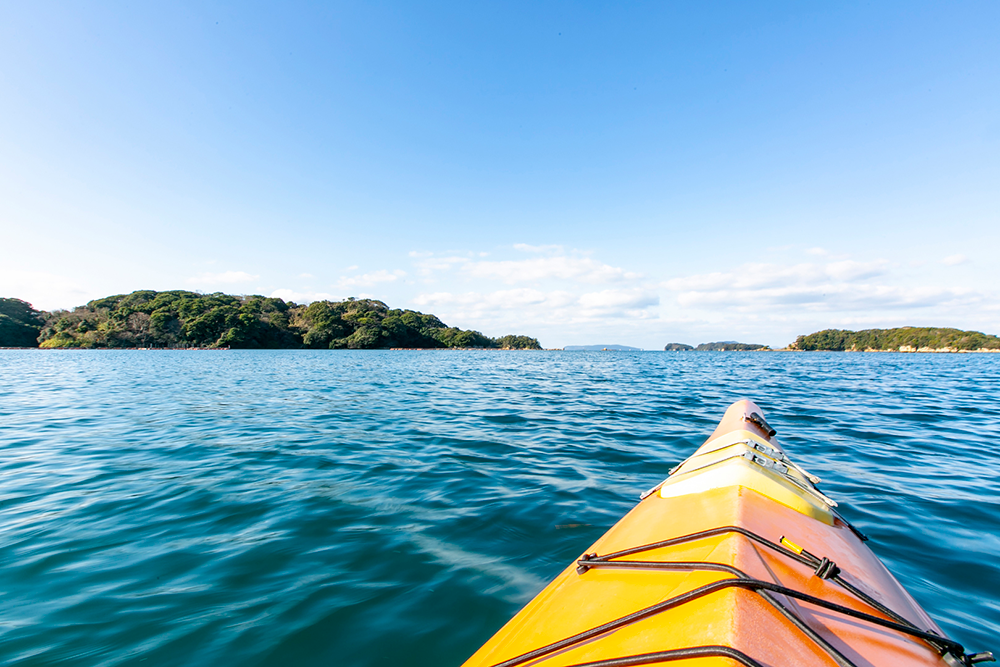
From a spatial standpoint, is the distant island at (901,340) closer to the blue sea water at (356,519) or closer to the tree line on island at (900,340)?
the tree line on island at (900,340)

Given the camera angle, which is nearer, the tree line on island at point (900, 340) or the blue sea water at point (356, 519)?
the blue sea water at point (356, 519)

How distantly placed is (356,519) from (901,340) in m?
151

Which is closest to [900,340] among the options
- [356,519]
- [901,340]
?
[901,340]

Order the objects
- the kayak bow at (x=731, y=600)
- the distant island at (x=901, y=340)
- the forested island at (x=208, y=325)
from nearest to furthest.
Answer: the kayak bow at (x=731, y=600) → the forested island at (x=208, y=325) → the distant island at (x=901, y=340)

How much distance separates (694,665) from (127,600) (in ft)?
11.6

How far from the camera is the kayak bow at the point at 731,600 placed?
1.37 meters

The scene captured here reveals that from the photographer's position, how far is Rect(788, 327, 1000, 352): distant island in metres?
102

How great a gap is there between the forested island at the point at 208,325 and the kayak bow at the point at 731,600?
80994mm

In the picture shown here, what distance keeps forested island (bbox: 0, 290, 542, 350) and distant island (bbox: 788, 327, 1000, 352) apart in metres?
110

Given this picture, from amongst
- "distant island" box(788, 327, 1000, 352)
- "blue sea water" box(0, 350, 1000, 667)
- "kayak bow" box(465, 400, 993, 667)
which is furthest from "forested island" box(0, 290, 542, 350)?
"distant island" box(788, 327, 1000, 352)

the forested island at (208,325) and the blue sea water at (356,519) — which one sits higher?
the forested island at (208,325)

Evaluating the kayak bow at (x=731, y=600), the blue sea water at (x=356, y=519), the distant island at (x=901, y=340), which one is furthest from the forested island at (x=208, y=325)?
the distant island at (x=901, y=340)

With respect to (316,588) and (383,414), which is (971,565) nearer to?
(316,588)

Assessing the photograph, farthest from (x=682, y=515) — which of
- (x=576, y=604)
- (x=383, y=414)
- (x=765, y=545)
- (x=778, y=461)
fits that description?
(x=383, y=414)
